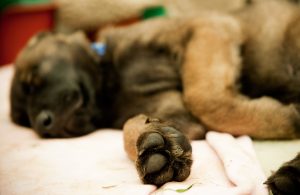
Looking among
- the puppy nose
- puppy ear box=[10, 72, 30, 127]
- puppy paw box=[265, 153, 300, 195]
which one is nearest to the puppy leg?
puppy paw box=[265, 153, 300, 195]

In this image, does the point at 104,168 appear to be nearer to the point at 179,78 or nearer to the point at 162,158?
the point at 162,158

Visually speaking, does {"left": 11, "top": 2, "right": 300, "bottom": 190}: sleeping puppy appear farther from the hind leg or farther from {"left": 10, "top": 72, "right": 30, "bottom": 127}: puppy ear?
the hind leg

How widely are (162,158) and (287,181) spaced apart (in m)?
0.39

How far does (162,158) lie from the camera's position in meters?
1.35

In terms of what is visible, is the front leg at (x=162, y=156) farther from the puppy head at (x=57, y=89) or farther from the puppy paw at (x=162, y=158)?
the puppy head at (x=57, y=89)

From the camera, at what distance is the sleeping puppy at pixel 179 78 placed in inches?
76.9

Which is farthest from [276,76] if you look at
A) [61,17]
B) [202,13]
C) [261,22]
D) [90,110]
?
[61,17]

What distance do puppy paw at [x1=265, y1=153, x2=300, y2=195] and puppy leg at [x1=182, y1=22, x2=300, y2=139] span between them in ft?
1.83

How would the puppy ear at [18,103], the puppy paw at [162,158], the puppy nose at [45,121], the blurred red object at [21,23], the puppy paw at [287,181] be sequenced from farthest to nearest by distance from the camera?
the blurred red object at [21,23]
the puppy ear at [18,103]
the puppy nose at [45,121]
the puppy paw at [162,158]
the puppy paw at [287,181]

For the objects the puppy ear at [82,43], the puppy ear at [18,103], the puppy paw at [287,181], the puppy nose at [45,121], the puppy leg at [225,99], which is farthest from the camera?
the puppy ear at [82,43]

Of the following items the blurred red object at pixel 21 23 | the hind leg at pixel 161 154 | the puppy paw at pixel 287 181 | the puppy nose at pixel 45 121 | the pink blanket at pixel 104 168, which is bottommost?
the pink blanket at pixel 104 168

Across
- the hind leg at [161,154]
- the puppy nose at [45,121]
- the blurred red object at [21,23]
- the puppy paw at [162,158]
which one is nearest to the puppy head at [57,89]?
the puppy nose at [45,121]

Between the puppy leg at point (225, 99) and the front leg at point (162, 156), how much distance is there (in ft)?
1.69

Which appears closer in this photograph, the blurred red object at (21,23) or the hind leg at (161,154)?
the hind leg at (161,154)
